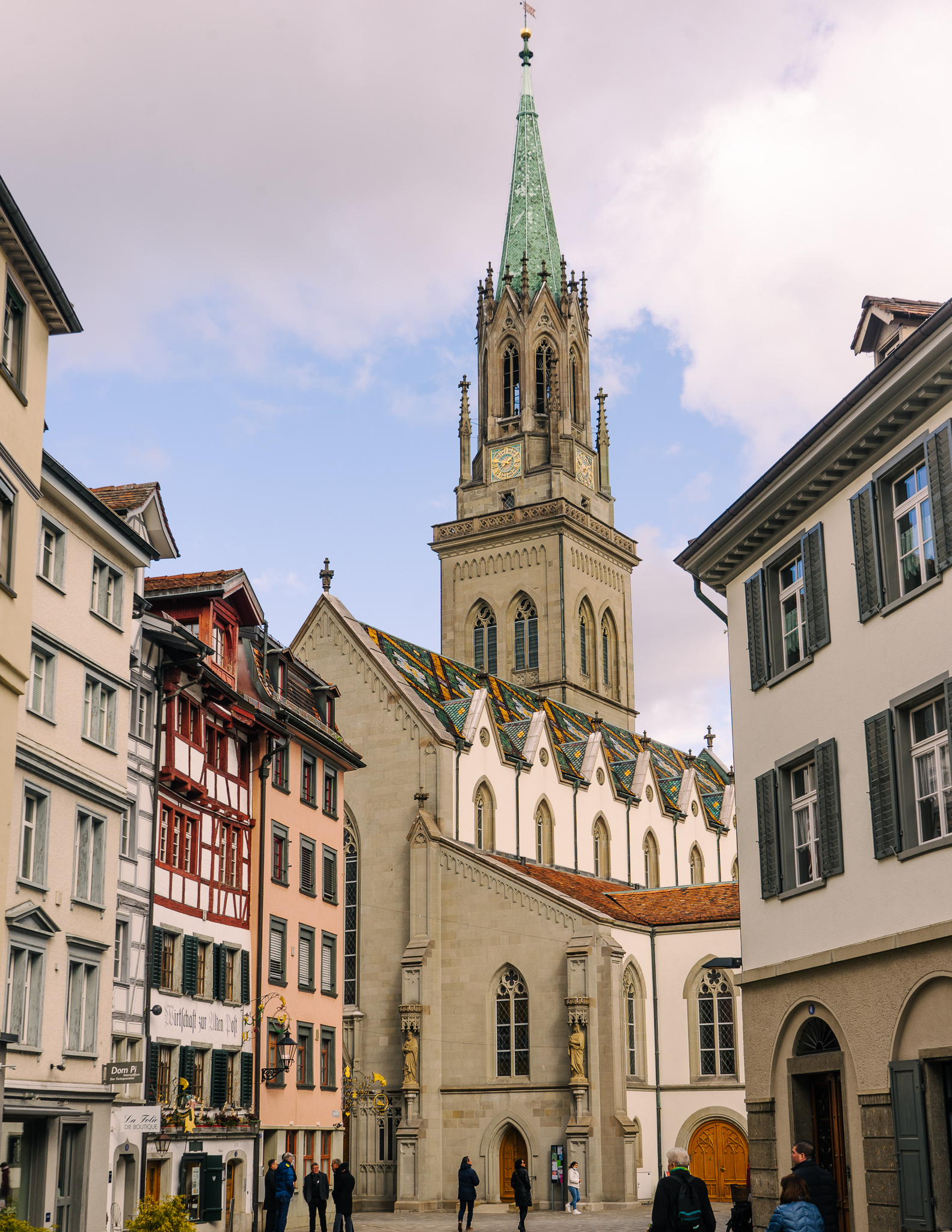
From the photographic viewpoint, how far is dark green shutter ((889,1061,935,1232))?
55.2 ft

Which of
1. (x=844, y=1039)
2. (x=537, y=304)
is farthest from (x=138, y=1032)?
(x=537, y=304)

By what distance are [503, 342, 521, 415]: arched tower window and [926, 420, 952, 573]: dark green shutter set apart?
6933cm

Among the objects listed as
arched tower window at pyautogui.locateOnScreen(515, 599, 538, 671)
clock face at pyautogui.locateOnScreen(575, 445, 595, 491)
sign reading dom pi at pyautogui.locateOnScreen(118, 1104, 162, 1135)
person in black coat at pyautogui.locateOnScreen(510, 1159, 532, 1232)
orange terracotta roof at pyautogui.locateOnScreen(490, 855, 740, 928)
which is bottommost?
person in black coat at pyautogui.locateOnScreen(510, 1159, 532, 1232)

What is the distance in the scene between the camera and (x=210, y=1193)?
3056 cm

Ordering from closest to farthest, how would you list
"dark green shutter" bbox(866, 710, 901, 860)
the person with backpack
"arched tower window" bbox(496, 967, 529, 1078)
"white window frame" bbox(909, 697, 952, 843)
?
the person with backpack → "white window frame" bbox(909, 697, 952, 843) → "dark green shutter" bbox(866, 710, 901, 860) → "arched tower window" bbox(496, 967, 529, 1078)

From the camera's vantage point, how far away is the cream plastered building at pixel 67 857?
2319 cm

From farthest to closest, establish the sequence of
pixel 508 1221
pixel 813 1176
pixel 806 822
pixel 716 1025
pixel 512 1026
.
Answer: pixel 716 1025 → pixel 512 1026 → pixel 508 1221 → pixel 806 822 → pixel 813 1176

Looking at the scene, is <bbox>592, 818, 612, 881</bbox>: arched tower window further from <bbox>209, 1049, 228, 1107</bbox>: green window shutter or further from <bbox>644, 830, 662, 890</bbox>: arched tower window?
<bbox>209, 1049, 228, 1107</bbox>: green window shutter

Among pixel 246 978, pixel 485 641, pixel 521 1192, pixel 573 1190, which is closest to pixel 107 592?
pixel 246 978

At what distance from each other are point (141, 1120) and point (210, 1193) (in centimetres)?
517

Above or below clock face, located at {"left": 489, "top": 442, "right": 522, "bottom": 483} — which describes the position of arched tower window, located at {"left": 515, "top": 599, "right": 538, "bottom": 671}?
below

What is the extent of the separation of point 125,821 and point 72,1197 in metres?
6.88

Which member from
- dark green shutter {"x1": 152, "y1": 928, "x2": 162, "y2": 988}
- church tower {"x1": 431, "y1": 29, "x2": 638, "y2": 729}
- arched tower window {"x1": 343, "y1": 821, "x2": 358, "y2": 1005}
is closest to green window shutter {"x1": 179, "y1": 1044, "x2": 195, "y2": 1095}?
dark green shutter {"x1": 152, "y1": 928, "x2": 162, "y2": 988}

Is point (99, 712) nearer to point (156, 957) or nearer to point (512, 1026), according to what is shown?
point (156, 957)
